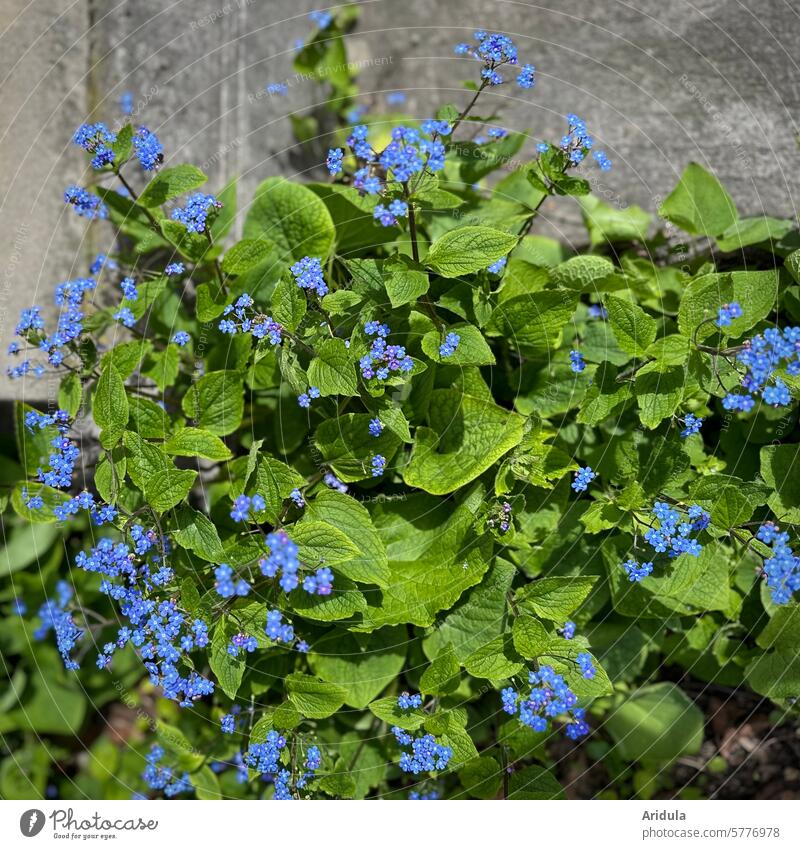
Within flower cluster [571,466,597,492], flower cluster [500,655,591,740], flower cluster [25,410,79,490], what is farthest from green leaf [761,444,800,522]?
flower cluster [25,410,79,490]

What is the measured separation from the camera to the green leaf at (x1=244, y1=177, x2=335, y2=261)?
9.04ft

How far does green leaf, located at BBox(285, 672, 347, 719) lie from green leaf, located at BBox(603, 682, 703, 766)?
1.38 meters

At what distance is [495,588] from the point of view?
2650 millimetres

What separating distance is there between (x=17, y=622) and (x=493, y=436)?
2.62m

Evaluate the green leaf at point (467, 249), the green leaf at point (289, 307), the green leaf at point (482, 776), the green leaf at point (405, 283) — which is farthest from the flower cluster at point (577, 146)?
the green leaf at point (482, 776)

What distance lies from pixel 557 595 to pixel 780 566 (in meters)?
0.71

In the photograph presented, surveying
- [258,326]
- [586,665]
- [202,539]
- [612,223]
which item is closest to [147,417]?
[202,539]

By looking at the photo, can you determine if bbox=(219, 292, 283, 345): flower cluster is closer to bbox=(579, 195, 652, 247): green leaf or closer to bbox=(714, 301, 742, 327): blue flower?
bbox=(714, 301, 742, 327): blue flower

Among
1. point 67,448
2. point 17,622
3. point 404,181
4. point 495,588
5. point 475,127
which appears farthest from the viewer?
point 17,622

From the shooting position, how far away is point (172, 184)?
2611mm

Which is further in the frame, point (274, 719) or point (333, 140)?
point (333, 140)

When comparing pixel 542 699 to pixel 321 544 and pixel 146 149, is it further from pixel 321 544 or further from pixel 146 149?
pixel 146 149
